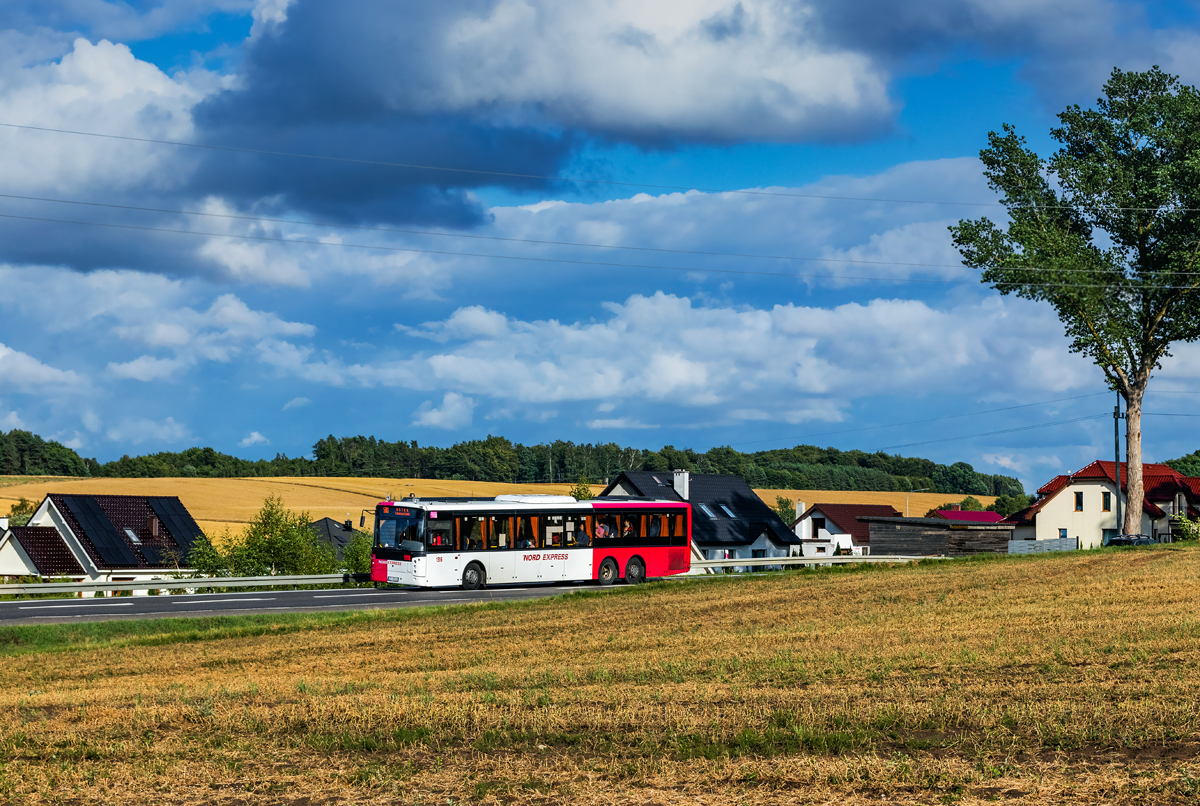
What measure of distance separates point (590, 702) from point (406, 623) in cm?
1301

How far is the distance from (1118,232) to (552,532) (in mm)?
25922

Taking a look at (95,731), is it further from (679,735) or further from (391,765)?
(679,735)

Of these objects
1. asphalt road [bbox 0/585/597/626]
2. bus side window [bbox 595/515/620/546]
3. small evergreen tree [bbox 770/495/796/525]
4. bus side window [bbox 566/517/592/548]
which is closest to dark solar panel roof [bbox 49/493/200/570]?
asphalt road [bbox 0/585/597/626]

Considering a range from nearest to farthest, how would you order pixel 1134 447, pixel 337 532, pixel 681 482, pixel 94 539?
1. pixel 1134 447
2. pixel 94 539
3. pixel 681 482
4. pixel 337 532

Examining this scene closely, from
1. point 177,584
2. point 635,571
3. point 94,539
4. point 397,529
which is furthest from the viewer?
point 94,539

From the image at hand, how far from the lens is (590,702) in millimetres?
11352

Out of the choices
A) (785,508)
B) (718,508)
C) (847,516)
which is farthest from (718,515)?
(785,508)

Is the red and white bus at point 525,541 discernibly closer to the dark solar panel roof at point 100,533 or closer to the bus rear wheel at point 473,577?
the bus rear wheel at point 473,577

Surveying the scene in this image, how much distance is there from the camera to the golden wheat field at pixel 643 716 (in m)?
8.12

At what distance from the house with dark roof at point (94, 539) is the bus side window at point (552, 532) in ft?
79.8

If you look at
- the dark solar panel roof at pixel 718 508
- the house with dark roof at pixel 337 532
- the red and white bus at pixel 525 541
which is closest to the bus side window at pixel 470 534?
the red and white bus at pixel 525 541

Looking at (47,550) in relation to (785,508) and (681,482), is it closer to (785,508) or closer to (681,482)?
(681,482)

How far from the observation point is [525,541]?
36250 mm

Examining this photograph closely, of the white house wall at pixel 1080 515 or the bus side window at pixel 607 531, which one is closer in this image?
the bus side window at pixel 607 531
